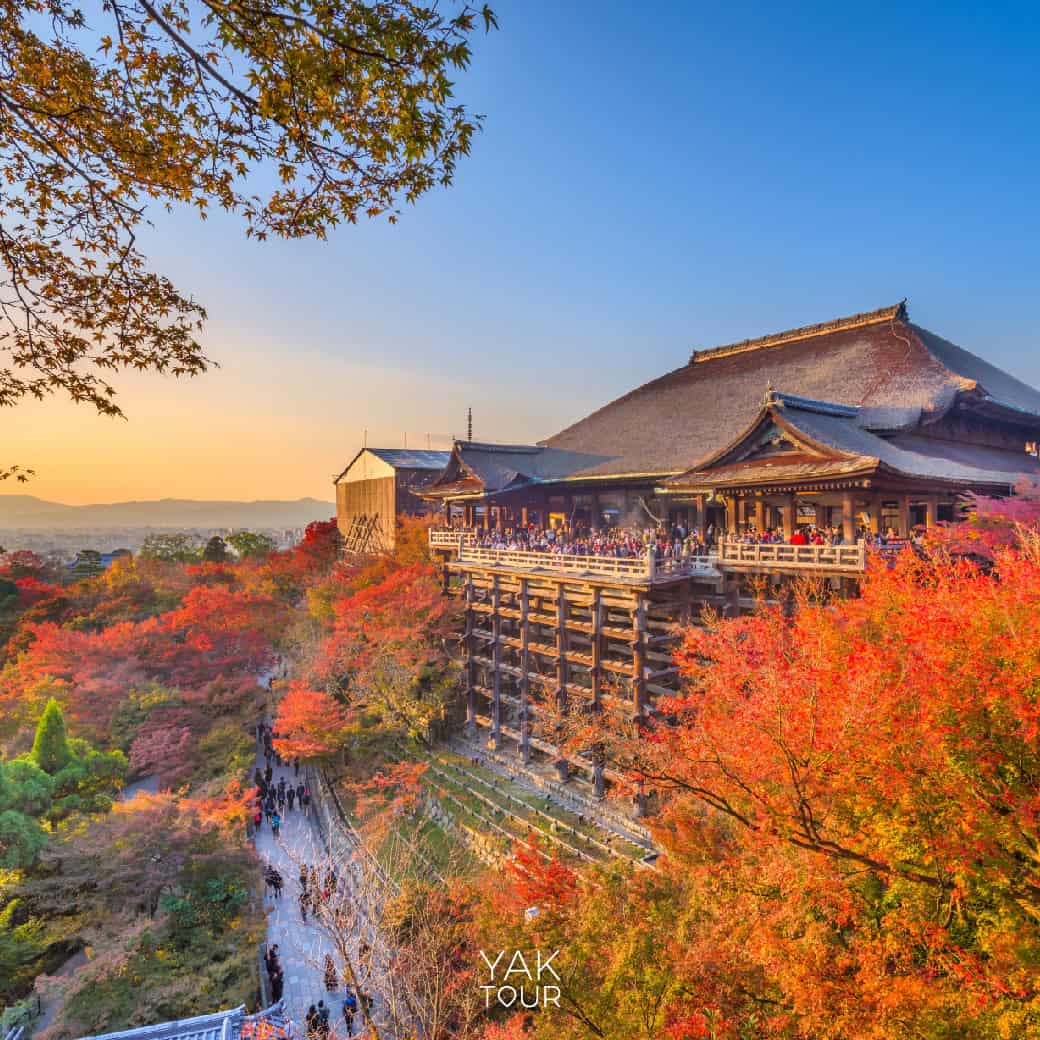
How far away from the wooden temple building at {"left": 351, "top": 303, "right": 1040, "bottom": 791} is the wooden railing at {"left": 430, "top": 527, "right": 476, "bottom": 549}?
0.23 feet

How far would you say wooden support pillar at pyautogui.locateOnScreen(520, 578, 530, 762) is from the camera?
850 inches

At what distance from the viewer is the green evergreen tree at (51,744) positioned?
63.0ft

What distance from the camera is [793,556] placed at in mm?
14672

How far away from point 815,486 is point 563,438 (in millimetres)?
16035

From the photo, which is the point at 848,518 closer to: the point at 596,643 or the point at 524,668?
the point at 596,643

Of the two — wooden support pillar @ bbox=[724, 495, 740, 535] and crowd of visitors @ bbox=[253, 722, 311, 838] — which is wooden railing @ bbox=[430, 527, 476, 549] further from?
crowd of visitors @ bbox=[253, 722, 311, 838]

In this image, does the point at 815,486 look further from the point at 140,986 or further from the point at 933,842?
the point at 140,986

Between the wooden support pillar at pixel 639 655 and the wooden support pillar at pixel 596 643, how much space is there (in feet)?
4.59

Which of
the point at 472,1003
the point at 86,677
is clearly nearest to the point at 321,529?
the point at 86,677

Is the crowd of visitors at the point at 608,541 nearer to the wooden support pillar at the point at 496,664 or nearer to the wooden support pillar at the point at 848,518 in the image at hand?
the wooden support pillar at the point at 496,664

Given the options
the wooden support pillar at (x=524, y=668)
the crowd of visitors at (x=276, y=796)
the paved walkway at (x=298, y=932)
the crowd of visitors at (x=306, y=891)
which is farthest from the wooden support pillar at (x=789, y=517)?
the crowd of visitors at (x=276, y=796)

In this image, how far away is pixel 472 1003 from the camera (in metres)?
12.5

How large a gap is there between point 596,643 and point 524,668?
162 inches

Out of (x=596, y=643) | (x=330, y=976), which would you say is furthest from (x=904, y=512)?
(x=330, y=976)
